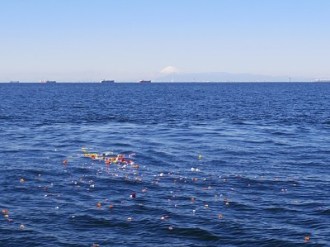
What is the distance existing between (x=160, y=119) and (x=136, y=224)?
54498 millimetres

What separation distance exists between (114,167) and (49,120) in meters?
40.4

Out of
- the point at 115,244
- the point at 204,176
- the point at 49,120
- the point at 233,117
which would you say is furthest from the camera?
the point at 233,117

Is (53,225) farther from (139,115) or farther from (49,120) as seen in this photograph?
(139,115)

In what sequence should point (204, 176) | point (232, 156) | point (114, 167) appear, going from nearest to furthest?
point (204, 176) < point (114, 167) < point (232, 156)

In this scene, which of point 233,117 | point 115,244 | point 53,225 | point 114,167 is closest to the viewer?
point 115,244

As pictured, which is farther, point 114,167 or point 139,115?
point 139,115

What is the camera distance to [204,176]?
34188 mm

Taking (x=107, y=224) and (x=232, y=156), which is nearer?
(x=107, y=224)

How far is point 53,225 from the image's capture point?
77.7 ft

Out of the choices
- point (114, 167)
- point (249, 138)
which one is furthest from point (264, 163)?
point (249, 138)

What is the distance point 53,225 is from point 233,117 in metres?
60.4

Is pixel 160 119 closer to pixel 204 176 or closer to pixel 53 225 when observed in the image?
pixel 204 176

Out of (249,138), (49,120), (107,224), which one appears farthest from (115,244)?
(49,120)

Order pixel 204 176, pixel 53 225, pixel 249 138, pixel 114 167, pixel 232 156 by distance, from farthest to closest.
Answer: pixel 249 138
pixel 232 156
pixel 114 167
pixel 204 176
pixel 53 225
